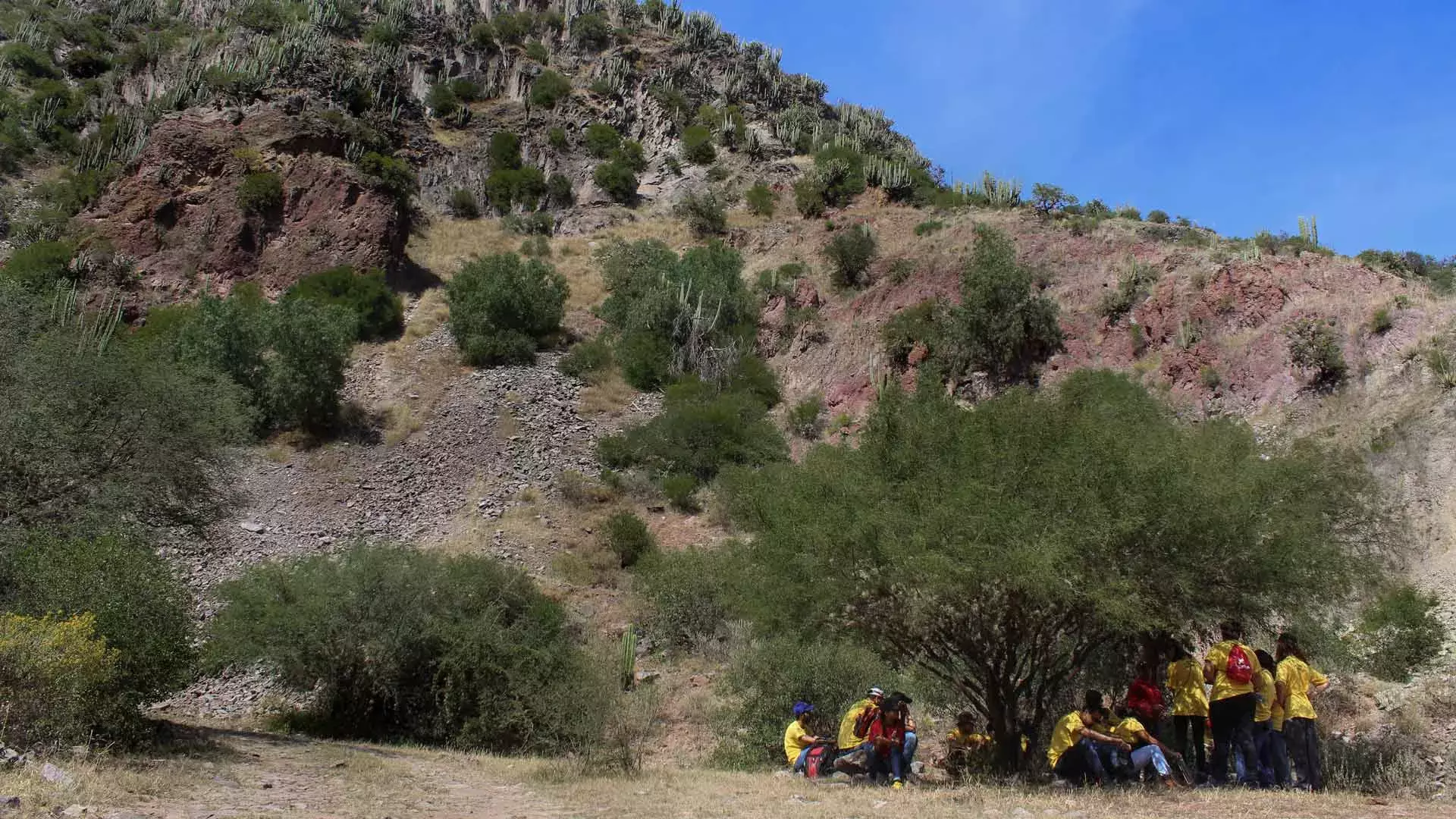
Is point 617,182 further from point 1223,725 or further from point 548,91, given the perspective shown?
point 1223,725

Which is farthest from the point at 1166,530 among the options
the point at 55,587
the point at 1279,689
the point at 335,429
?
the point at 335,429

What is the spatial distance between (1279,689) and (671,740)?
31.1ft

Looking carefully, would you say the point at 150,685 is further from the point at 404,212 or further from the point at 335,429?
the point at 404,212

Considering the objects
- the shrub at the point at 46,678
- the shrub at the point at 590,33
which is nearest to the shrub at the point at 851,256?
the shrub at the point at 46,678

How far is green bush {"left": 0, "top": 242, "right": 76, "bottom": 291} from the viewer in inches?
1319

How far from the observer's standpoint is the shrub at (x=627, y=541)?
921 inches

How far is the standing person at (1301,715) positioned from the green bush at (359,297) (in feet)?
105

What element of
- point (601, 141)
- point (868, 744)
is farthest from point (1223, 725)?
point (601, 141)

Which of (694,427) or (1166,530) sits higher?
(694,427)

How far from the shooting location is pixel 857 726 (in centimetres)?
1070

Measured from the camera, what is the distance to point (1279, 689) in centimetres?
839

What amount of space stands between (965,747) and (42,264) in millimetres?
37075

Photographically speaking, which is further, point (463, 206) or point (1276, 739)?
point (463, 206)

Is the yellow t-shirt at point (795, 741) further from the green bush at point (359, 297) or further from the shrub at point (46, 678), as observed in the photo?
the green bush at point (359, 297)
